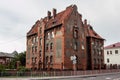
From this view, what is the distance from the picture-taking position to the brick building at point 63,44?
49.3m

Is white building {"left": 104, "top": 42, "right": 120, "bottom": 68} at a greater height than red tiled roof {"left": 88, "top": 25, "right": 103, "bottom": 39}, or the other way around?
red tiled roof {"left": 88, "top": 25, "right": 103, "bottom": 39}

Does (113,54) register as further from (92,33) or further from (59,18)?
(59,18)

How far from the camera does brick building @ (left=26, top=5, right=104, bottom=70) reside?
4934cm

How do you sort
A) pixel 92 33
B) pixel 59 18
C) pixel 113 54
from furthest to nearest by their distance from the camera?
pixel 113 54 → pixel 92 33 → pixel 59 18

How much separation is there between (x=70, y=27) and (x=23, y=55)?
37.8m

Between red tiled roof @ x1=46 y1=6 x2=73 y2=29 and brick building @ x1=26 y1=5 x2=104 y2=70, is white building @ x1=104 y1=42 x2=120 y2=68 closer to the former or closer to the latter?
brick building @ x1=26 y1=5 x2=104 y2=70

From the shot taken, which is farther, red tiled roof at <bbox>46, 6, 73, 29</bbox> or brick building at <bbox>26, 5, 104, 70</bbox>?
red tiled roof at <bbox>46, 6, 73, 29</bbox>

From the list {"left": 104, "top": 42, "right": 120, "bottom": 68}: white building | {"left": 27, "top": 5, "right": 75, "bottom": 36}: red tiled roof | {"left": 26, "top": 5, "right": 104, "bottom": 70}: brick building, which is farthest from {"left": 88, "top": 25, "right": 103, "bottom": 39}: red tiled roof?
{"left": 104, "top": 42, "right": 120, "bottom": 68}: white building

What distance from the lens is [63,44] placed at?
160ft

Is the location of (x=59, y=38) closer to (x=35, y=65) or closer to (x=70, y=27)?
(x=70, y=27)

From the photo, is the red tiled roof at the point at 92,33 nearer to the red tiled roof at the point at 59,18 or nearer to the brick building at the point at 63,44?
the brick building at the point at 63,44

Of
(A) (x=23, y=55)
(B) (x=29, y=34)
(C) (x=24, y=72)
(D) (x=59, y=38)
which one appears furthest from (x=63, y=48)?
(A) (x=23, y=55)

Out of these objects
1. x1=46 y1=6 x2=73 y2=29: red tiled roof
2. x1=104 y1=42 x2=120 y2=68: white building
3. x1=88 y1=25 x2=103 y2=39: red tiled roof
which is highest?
x1=46 y1=6 x2=73 y2=29: red tiled roof

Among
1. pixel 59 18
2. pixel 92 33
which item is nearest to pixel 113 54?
pixel 92 33
